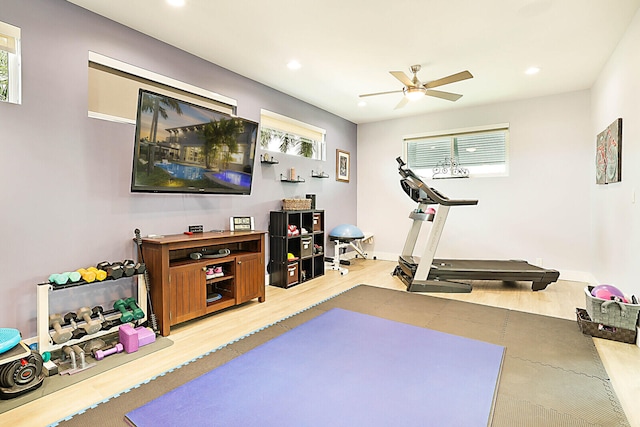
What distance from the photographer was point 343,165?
21.7 feet

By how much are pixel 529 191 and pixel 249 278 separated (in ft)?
15.6

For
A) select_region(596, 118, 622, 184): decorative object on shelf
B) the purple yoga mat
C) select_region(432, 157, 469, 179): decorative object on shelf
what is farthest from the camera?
select_region(432, 157, 469, 179): decorative object on shelf

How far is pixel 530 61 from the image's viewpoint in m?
3.96

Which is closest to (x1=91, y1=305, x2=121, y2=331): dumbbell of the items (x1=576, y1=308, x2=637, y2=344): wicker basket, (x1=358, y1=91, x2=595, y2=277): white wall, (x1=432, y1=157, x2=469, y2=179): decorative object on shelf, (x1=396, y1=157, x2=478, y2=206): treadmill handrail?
(x1=396, y1=157, x2=478, y2=206): treadmill handrail

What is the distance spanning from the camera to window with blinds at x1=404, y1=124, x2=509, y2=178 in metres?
5.70

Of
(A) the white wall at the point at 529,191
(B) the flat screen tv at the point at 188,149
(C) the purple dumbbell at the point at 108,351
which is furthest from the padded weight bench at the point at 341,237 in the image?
(C) the purple dumbbell at the point at 108,351

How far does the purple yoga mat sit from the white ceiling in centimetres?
289

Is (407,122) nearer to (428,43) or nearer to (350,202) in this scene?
(350,202)

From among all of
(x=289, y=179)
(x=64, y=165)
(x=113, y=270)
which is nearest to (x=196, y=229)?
(x=113, y=270)

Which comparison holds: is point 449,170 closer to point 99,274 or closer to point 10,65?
point 99,274

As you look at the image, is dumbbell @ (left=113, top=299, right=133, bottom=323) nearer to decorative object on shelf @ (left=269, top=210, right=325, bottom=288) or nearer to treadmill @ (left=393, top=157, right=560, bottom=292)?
decorative object on shelf @ (left=269, top=210, right=325, bottom=288)

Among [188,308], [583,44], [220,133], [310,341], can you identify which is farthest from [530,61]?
[188,308]

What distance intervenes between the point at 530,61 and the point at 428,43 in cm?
147

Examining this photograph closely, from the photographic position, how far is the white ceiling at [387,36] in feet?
9.32
